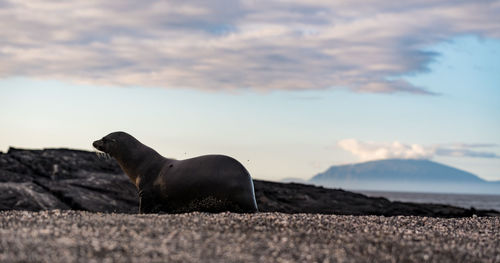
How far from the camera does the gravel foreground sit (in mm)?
7826

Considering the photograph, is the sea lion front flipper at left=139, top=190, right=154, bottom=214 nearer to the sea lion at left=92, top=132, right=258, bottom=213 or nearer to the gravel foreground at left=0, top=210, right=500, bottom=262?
the sea lion at left=92, top=132, right=258, bottom=213

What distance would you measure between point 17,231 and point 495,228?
940 centimetres

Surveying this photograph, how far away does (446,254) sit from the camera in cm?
914

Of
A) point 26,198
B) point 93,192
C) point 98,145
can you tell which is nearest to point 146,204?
point 98,145

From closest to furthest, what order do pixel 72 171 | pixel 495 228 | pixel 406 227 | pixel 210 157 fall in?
1. pixel 406 227
2. pixel 495 228
3. pixel 210 157
4. pixel 72 171

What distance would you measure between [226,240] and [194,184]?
17.6ft

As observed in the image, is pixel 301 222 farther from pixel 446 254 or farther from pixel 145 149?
pixel 145 149

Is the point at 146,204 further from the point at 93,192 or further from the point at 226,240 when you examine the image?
the point at 93,192

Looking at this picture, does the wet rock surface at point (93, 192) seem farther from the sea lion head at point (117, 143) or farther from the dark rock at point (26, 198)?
the sea lion head at point (117, 143)

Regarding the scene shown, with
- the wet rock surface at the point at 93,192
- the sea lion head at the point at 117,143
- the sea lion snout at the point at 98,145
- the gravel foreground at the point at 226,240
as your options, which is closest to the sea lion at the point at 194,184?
the sea lion head at the point at 117,143

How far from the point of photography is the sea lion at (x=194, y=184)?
13820mm

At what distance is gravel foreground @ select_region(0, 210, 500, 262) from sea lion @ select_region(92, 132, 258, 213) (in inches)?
78.5

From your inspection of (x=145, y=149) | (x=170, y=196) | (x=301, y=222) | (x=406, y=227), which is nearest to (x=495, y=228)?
(x=406, y=227)

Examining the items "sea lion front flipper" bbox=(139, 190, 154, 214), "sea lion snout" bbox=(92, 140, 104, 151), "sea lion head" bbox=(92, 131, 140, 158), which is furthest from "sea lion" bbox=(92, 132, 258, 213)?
"sea lion snout" bbox=(92, 140, 104, 151)
